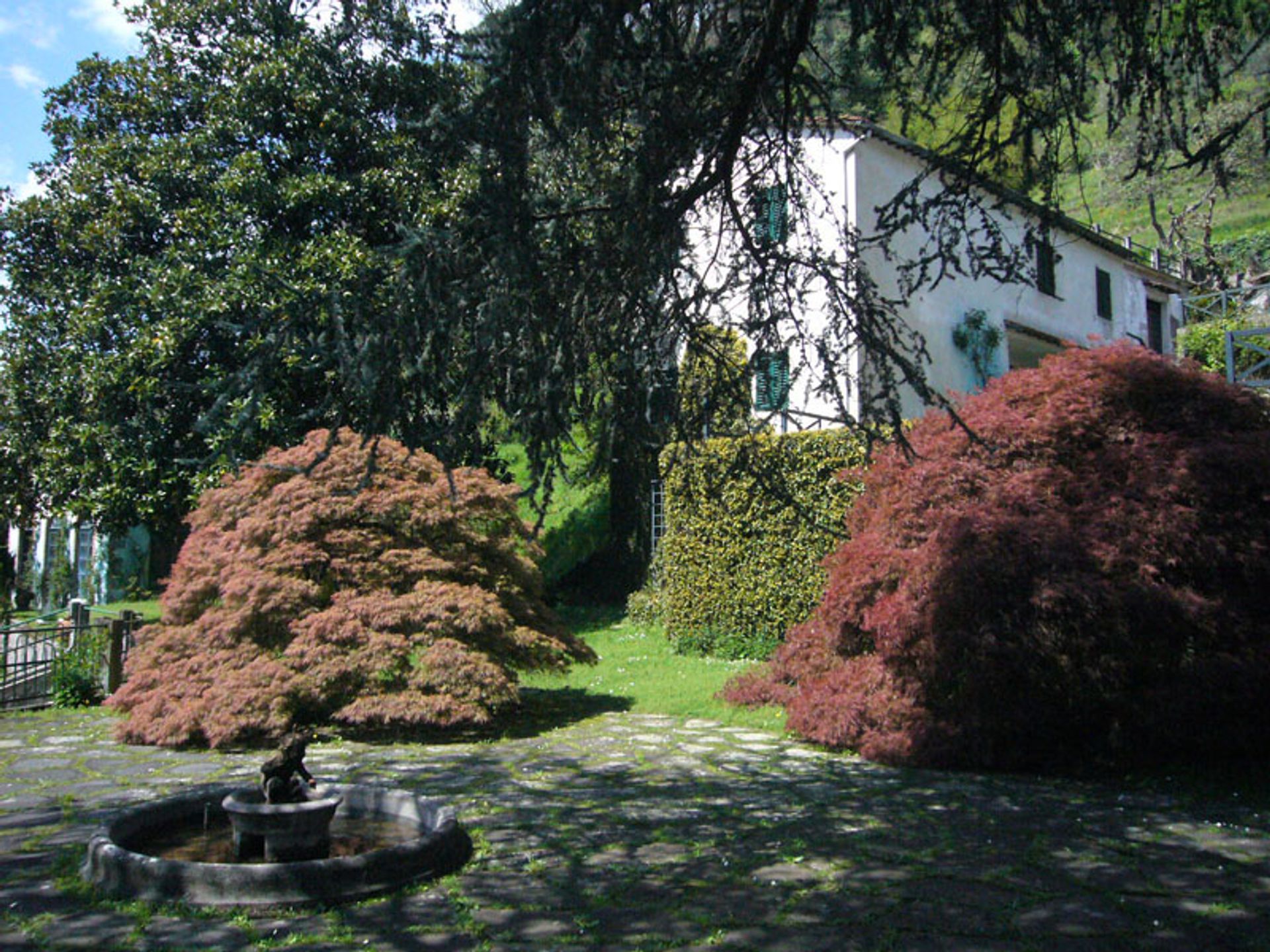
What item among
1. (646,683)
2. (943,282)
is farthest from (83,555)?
(943,282)

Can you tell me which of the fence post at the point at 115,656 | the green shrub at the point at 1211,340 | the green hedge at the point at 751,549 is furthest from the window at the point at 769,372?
the green shrub at the point at 1211,340

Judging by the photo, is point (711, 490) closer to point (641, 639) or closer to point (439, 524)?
point (439, 524)

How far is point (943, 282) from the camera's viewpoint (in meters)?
18.7

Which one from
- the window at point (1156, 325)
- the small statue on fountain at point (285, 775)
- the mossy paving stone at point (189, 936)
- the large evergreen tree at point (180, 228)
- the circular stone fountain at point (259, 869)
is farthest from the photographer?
the window at point (1156, 325)

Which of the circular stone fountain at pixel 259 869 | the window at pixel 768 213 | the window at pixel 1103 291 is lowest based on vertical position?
the circular stone fountain at pixel 259 869

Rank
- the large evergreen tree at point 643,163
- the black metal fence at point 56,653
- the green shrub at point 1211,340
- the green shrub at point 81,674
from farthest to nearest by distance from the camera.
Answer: the green shrub at point 1211,340
the green shrub at point 81,674
the black metal fence at point 56,653
the large evergreen tree at point 643,163

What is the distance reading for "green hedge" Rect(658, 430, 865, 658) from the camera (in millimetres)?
12047

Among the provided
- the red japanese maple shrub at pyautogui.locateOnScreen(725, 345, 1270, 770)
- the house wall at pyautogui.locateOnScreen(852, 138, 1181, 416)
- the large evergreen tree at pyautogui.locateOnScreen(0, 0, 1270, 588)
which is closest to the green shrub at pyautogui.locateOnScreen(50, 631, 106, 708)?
the large evergreen tree at pyautogui.locateOnScreen(0, 0, 1270, 588)

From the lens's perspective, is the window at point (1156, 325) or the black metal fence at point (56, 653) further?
the window at point (1156, 325)

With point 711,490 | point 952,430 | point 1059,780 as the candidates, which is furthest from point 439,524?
point 1059,780

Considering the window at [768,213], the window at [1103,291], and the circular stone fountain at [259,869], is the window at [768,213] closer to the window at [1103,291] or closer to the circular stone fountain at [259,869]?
the circular stone fountain at [259,869]

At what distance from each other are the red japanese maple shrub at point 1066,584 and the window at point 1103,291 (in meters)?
16.6

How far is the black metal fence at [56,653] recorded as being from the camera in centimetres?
1098

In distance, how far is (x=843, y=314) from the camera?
6.02 metres
